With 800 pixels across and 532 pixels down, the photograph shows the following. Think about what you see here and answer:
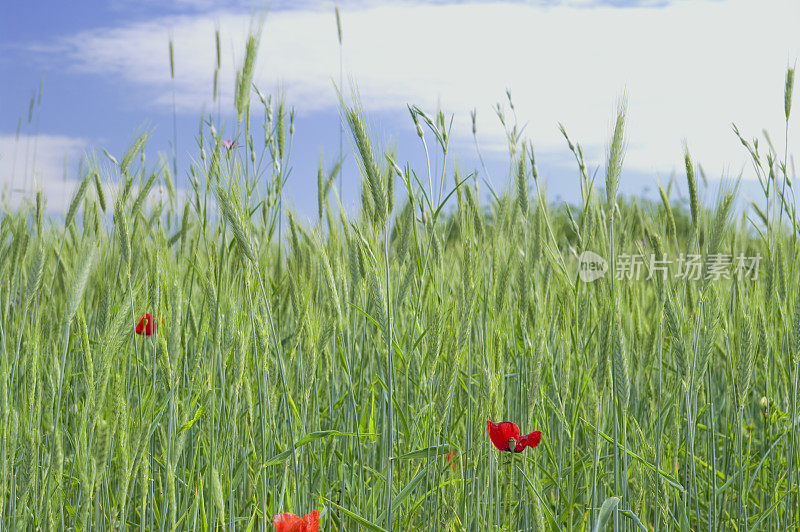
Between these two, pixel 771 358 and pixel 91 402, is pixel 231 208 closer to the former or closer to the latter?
pixel 91 402

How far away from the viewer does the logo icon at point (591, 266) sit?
47.1 inches

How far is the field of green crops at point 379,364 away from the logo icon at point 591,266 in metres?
0.02

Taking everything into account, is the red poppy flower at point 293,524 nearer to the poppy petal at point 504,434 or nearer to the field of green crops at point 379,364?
the field of green crops at point 379,364

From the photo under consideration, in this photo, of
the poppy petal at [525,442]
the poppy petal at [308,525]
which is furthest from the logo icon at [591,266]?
the poppy petal at [308,525]

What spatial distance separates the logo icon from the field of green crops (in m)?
0.02


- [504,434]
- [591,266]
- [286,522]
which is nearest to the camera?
[286,522]

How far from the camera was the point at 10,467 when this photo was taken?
3.80 feet

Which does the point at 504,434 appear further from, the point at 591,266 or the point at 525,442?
the point at 591,266

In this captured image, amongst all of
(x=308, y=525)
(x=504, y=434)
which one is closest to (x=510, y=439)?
(x=504, y=434)

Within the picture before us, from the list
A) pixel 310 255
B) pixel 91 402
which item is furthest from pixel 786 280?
pixel 91 402

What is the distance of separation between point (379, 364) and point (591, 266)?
1.54ft

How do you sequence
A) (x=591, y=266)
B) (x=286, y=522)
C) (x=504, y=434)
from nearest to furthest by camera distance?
(x=286, y=522) → (x=504, y=434) → (x=591, y=266)

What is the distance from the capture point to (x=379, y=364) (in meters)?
1.28

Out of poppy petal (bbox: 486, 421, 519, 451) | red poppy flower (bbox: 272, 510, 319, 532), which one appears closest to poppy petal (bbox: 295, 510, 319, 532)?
red poppy flower (bbox: 272, 510, 319, 532)
